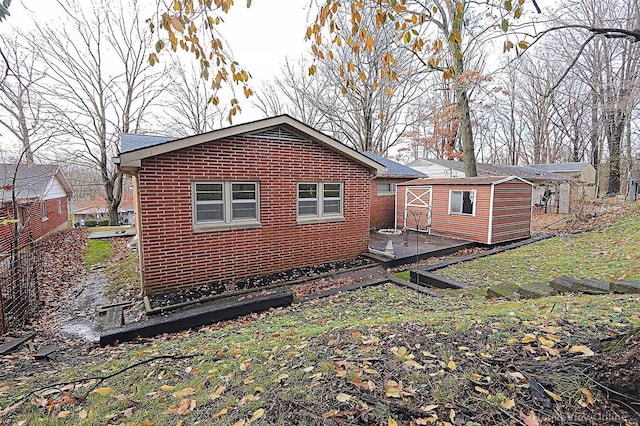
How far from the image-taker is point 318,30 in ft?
10.0

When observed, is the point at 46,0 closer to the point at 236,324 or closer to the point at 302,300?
the point at 236,324

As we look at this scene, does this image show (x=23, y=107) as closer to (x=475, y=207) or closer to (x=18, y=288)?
(x=18, y=288)

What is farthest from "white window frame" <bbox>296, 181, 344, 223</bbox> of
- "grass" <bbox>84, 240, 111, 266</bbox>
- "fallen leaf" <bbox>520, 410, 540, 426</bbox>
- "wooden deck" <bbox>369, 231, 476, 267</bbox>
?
"grass" <bbox>84, 240, 111, 266</bbox>

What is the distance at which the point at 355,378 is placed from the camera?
7.50 ft

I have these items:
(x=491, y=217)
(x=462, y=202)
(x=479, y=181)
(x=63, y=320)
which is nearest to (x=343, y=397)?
(x=63, y=320)

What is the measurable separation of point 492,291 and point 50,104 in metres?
24.2

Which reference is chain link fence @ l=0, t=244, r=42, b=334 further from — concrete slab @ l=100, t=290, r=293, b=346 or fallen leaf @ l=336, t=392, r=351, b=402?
fallen leaf @ l=336, t=392, r=351, b=402

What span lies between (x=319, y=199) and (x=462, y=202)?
6530 millimetres

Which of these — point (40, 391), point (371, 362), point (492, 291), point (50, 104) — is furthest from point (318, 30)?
point (50, 104)

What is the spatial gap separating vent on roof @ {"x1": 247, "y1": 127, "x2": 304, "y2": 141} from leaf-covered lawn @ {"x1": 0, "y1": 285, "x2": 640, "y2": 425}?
17.1ft

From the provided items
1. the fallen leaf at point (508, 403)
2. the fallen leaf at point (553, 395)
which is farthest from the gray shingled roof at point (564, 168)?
the fallen leaf at point (508, 403)

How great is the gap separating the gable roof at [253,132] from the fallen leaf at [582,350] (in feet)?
21.4

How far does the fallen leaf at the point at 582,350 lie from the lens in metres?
2.24

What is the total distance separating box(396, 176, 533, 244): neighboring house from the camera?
441 inches
